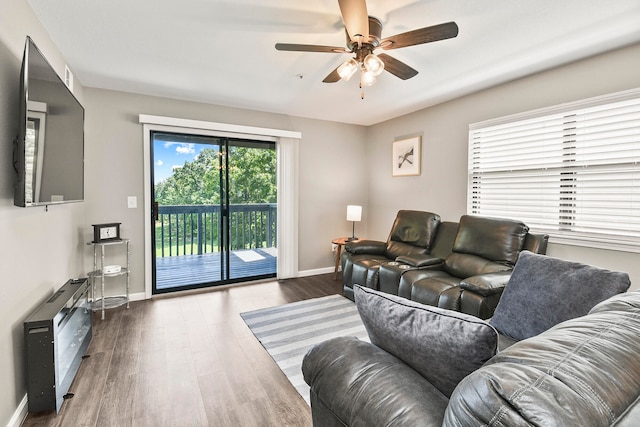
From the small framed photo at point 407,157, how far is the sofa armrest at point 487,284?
219 centimetres

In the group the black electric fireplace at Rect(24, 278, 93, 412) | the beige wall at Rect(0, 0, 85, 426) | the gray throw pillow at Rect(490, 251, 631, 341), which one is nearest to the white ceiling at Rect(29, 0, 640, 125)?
the beige wall at Rect(0, 0, 85, 426)

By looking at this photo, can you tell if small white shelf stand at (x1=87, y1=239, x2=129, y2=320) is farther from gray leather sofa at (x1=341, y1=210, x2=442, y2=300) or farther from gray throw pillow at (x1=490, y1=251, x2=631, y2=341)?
gray throw pillow at (x1=490, y1=251, x2=631, y2=341)

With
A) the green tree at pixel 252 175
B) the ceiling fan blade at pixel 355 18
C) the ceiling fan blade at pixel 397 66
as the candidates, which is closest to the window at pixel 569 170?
the ceiling fan blade at pixel 397 66

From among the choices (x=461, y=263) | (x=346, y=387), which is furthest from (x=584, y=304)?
(x=461, y=263)

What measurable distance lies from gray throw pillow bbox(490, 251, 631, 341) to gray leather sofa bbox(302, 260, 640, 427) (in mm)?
413

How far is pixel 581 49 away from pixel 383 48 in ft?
5.86

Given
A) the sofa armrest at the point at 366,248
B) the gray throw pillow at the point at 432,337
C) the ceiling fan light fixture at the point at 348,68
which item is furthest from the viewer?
the sofa armrest at the point at 366,248

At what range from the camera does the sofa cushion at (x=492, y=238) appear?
282cm

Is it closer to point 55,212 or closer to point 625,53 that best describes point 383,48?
point 625,53

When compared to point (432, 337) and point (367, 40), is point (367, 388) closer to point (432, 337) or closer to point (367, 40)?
point (432, 337)

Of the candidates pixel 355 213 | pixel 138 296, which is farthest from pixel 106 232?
pixel 355 213

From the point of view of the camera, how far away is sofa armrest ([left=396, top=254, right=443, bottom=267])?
3.18 metres

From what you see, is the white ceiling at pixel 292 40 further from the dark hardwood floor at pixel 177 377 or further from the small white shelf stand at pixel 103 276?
the dark hardwood floor at pixel 177 377

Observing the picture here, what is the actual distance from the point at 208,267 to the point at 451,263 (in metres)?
3.16
